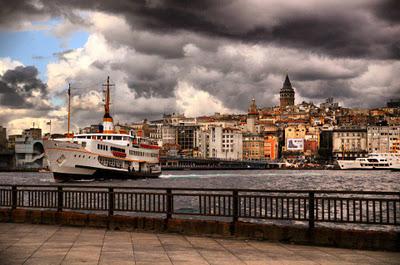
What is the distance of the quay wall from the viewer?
1389 cm

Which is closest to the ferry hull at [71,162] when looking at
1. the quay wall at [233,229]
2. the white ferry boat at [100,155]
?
the white ferry boat at [100,155]

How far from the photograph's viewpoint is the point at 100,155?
79812 millimetres

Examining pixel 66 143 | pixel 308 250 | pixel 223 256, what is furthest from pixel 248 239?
pixel 66 143

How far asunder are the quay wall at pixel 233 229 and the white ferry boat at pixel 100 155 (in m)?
59.4

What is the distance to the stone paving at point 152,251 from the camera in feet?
36.8

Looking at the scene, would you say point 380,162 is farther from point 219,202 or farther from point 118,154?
point 219,202

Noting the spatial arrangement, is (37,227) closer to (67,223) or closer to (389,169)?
(67,223)

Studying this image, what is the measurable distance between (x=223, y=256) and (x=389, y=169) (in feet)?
574

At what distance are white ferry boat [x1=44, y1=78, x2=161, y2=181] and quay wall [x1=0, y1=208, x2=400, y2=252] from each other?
195 feet

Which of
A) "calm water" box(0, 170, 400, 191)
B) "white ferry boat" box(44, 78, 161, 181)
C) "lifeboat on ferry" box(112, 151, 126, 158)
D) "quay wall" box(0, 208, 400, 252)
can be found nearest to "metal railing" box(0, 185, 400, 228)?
"quay wall" box(0, 208, 400, 252)

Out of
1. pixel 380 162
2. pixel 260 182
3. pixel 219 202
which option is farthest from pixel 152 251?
pixel 380 162

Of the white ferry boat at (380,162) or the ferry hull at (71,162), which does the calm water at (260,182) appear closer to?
the ferry hull at (71,162)

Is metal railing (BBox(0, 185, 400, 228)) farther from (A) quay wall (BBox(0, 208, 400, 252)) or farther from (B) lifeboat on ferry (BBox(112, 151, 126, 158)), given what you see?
(B) lifeboat on ferry (BBox(112, 151, 126, 158))

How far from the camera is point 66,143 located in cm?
7594
